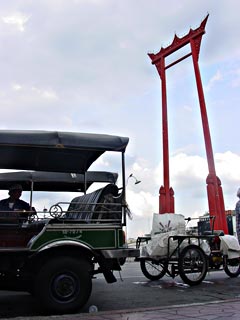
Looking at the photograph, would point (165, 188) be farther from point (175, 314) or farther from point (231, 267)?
point (175, 314)

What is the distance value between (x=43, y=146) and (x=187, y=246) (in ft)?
14.5

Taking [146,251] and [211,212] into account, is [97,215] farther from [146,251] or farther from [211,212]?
[211,212]

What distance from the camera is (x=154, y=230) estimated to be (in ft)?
31.8

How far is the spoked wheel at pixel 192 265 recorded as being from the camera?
28.3ft

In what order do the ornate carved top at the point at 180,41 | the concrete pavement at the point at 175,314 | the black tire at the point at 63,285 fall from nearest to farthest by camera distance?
1. the concrete pavement at the point at 175,314
2. the black tire at the point at 63,285
3. the ornate carved top at the point at 180,41

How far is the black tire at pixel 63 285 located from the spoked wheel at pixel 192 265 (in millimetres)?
3427

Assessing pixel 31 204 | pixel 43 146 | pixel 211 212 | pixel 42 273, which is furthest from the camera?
pixel 211 212

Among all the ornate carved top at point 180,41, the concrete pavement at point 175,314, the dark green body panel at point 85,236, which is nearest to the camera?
the concrete pavement at point 175,314

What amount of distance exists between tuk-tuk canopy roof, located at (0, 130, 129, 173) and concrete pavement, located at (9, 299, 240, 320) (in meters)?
2.34

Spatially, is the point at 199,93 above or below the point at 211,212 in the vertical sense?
above

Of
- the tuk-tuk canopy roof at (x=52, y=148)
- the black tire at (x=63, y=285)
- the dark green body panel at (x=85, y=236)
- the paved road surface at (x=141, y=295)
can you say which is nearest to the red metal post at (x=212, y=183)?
the paved road surface at (x=141, y=295)

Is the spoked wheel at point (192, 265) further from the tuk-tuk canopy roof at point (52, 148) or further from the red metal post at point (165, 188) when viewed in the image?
the red metal post at point (165, 188)

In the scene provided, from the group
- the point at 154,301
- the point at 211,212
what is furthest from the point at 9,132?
the point at 211,212

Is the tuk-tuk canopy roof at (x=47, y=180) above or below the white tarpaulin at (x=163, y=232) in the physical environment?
above
